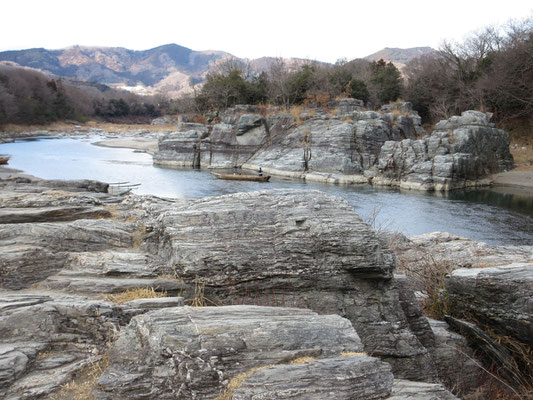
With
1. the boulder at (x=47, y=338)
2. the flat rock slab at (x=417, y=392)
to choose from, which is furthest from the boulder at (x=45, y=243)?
the flat rock slab at (x=417, y=392)

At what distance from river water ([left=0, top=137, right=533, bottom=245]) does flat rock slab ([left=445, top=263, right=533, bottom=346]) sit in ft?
31.8

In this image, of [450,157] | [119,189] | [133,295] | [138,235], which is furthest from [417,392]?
[450,157]

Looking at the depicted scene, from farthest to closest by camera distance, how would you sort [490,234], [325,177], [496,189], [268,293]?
1. [325,177]
2. [496,189]
3. [490,234]
4. [268,293]

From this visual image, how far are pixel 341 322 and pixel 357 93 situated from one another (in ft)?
170

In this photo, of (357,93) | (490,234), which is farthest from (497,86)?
(490,234)

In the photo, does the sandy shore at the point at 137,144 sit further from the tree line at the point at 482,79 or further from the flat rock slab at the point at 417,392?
the flat rock slab at the point at 417,392

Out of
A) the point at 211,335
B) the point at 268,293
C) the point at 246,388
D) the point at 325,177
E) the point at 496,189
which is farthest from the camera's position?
the point at 325,177

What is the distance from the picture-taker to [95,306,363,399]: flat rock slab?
13.7 ft

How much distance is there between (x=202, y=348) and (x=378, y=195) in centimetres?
3181

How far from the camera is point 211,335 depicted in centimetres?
457

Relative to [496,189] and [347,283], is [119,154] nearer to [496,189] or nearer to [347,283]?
[496,189]

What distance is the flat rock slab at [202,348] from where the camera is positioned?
13.7 ft

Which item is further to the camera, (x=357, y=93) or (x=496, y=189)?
(x=357, y=93)

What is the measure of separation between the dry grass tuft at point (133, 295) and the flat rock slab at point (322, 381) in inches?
95.8
